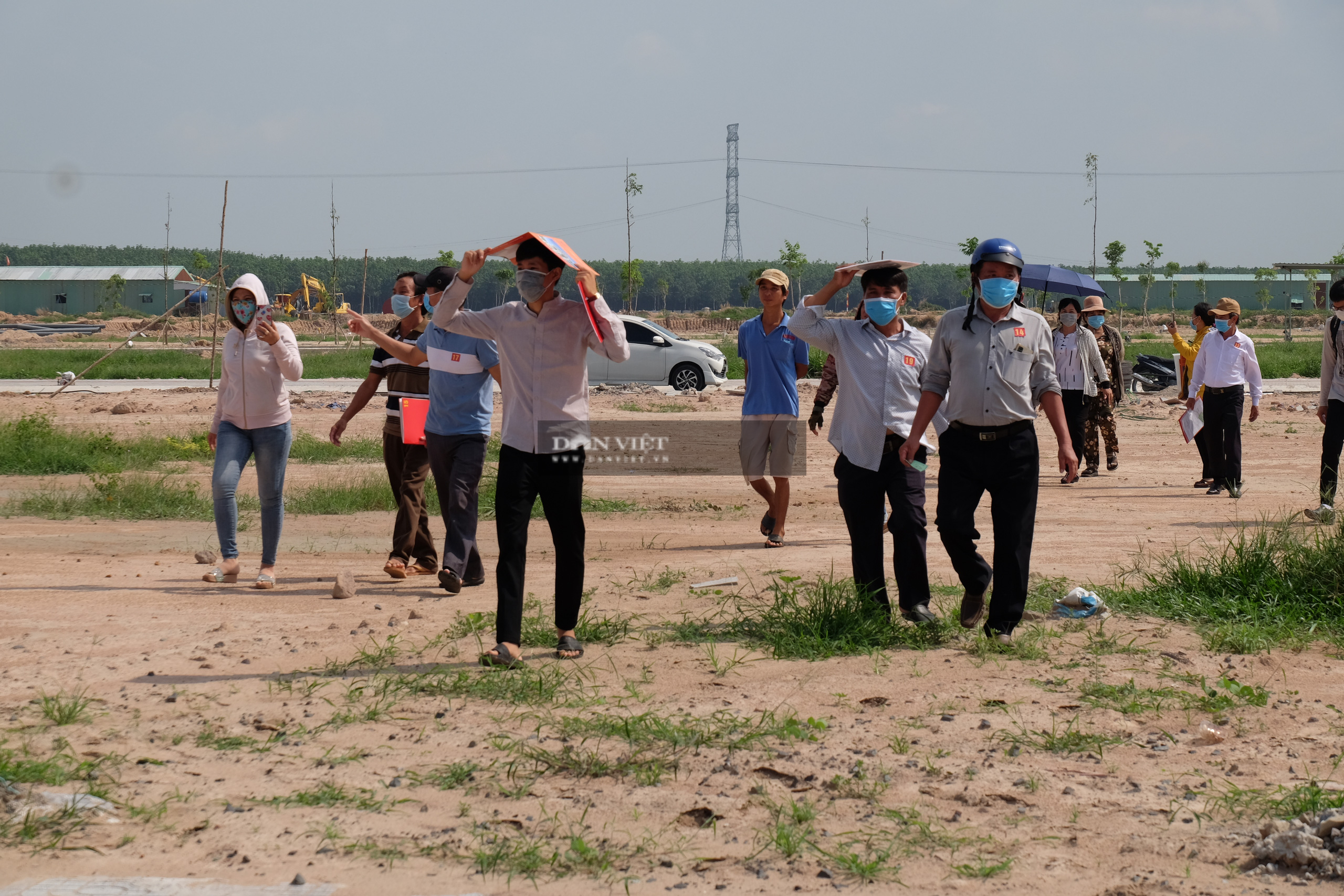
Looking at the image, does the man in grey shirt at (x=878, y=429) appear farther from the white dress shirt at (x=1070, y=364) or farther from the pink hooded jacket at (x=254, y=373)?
the white dress shirt at (x=1070, y=364)

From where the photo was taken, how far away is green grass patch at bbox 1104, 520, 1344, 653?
5941mm

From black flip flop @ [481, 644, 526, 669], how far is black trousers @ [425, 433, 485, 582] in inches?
64.0

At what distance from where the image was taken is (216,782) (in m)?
4.20

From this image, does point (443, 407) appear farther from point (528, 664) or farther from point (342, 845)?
point (342, 845)

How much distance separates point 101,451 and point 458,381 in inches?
359

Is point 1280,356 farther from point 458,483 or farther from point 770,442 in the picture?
point 458,483

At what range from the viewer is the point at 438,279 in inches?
282

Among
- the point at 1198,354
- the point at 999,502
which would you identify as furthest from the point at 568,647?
the point at 1198,354

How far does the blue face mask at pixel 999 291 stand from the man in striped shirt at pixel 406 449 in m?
3.45

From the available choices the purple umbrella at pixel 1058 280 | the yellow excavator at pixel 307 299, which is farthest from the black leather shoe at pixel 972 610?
the yellow excavator at pixel 307 299

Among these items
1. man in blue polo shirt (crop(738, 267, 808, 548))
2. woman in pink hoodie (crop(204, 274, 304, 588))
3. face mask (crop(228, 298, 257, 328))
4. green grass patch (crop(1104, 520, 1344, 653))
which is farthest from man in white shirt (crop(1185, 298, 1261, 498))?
face mask (crop(228, 298, 257, 328))

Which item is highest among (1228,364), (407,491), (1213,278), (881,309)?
(1213,278)

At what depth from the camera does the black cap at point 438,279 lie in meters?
7.14

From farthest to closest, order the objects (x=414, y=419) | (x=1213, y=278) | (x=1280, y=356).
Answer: (x=1213, y=278) → (x=1280, y=356) → (x=414, y=419)
